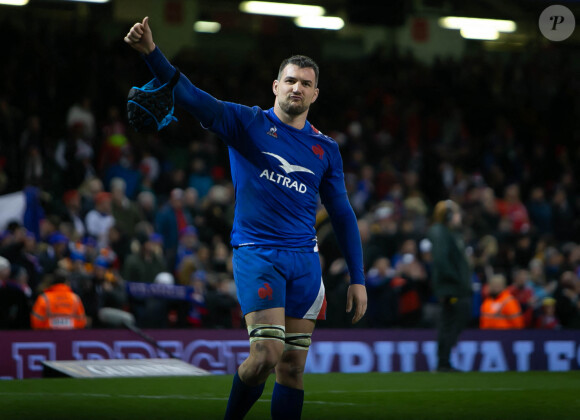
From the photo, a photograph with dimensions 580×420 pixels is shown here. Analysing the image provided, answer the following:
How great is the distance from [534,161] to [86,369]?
533 inches

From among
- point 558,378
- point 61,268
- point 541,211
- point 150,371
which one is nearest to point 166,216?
point 61,268

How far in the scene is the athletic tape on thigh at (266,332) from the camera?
5258 mm

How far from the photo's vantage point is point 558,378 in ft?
39.8

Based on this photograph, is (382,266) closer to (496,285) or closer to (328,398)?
(496,285)

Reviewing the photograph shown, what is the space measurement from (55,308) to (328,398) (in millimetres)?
4674

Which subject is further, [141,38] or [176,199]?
[176,199]

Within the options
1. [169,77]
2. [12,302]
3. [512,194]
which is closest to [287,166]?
[169,77]

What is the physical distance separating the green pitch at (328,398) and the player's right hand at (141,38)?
11.0 ft

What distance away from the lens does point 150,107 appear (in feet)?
16.4

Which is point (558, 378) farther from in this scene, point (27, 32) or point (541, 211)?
point (27, 32)

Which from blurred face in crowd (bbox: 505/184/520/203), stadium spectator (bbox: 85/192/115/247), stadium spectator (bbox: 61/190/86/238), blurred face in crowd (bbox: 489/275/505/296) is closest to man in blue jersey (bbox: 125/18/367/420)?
stadium spectator (bbox: 61/190/86/238)

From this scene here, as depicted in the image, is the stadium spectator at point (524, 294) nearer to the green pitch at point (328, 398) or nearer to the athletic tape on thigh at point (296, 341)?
the green pitch at point (328, 398)

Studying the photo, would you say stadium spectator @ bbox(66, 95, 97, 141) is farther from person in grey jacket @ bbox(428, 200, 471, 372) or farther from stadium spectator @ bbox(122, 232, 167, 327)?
person in grey jacket @ bbox(428, 200, 471, 372)

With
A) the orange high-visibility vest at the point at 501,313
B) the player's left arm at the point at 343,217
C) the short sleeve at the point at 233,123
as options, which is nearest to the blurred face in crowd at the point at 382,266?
the orange high-visibility vest at the point at 501,313
